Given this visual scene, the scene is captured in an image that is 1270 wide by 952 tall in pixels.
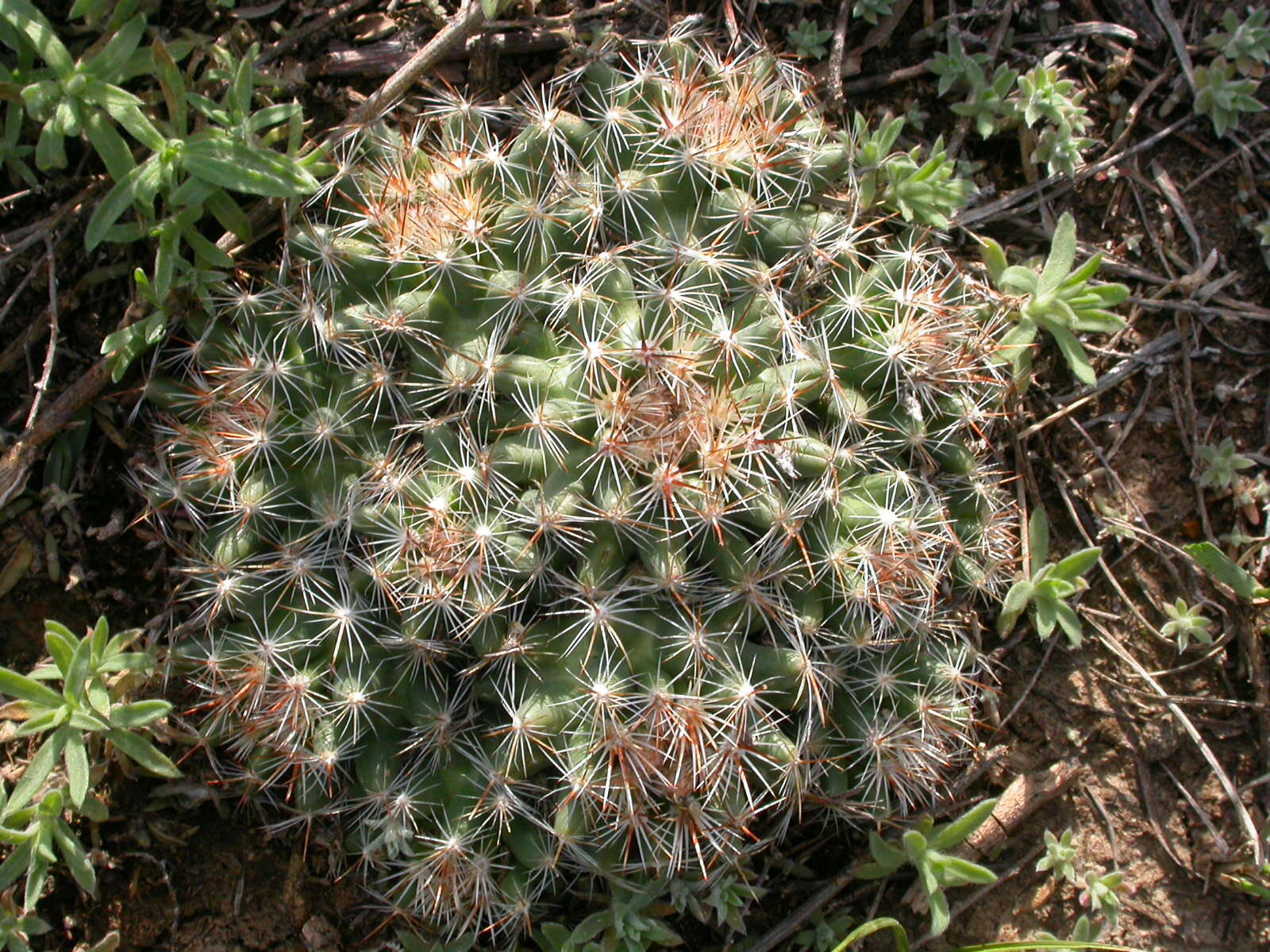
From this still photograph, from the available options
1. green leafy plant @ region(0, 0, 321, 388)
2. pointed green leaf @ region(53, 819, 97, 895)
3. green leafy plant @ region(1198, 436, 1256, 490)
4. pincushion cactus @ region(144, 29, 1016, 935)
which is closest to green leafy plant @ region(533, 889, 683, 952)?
pincushion cactus @ region(144, 29, 1016, 935)

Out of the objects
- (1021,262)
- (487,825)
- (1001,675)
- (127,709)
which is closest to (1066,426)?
(1021,262)

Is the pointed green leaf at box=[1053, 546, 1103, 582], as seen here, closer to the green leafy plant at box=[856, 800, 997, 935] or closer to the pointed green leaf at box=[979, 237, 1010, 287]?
the green leafy plant at box=[856, 800, 997, 935]

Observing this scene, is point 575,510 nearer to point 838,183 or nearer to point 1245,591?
point 838,183

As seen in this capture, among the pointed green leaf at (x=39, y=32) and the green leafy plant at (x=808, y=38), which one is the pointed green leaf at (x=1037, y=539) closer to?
the green leafy plant at (x=808, y=38)

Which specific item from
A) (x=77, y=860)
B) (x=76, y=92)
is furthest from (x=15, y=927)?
(x=76, y=92)

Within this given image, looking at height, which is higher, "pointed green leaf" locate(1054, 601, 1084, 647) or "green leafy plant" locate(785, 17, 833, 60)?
"green leafy plant" locate(785, 17, 833, 60)

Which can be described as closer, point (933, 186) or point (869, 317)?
point (869, 317)

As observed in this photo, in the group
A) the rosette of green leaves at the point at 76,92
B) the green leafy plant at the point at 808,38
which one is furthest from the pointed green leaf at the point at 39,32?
the green leafy plant at the point at 808,38
